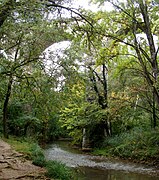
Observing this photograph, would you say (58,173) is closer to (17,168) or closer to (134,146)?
(17,168)

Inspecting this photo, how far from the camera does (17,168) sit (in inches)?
339

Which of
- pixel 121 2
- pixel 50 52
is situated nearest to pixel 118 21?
pixel 121 2

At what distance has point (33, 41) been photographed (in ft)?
24.7

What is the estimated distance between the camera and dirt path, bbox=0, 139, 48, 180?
7.64 metres

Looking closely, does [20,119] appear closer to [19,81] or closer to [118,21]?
[118,21]

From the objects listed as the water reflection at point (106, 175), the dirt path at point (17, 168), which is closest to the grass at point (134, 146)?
the water reflection at point (106, 175)

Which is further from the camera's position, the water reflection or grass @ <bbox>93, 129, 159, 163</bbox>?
grass @ <bbox>93, 129, 159, 163</bbox>

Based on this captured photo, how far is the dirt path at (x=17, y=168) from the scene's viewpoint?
764cm

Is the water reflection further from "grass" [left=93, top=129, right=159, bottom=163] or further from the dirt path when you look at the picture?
"grass" [left=93, top=129, right=159, bottom=163]

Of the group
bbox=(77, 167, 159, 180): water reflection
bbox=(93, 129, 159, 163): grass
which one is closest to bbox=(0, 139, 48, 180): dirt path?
bbox=(77, 167, 159, 180): water reflection

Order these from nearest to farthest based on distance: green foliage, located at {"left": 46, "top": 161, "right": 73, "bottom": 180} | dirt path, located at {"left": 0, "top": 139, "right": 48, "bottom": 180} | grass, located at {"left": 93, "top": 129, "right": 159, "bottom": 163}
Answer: dirt path, located at {"left": 0, "top": 139, "right": 48, "bottom": 180} < green foliage, located at {"left": 46, "top": 161, "right": 73, "bottom": 180} < grass, located at {"left": 93, "top": 129, "right": 159, "bottom": 163}

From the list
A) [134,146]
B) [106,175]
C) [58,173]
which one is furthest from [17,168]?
[134,146]

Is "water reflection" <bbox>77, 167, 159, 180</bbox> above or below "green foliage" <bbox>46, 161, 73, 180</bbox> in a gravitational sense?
below

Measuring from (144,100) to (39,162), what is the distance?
13.3 metres
